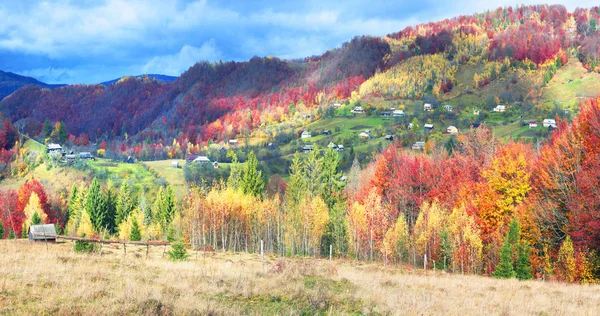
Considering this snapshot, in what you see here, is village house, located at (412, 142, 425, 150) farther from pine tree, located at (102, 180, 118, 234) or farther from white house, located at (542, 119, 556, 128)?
pine tree, located at (102, 180, 118, 234)

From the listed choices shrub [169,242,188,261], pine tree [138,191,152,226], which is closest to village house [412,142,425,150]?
pine tree [138,191,152,226]

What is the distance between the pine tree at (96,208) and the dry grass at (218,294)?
85228 millimetres

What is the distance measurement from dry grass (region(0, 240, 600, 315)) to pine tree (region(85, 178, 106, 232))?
85.2 meters

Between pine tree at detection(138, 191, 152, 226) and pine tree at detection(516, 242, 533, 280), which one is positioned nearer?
pine tree at detection(516, 242, 533, 280)

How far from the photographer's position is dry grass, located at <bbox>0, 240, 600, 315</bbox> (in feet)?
39.6

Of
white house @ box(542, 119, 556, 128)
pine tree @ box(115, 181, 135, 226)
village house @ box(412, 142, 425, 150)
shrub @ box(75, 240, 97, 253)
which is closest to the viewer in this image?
shrub @ box(75, 240, 97, 253)

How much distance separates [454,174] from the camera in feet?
213

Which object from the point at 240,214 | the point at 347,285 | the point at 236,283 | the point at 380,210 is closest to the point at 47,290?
the point at 236,283

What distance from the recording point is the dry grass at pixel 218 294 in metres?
12.1

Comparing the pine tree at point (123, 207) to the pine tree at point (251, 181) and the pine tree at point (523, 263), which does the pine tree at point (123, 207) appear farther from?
the pine tree at point (523, 263)

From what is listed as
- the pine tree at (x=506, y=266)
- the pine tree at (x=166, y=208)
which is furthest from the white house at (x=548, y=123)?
the pine tree at (x=506, y=266)

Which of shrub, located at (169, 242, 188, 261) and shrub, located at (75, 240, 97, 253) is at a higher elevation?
shrub, located at (75, 240, 97, 253)

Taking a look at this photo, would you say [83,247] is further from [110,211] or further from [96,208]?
[110,211]

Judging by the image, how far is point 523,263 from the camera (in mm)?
36688
